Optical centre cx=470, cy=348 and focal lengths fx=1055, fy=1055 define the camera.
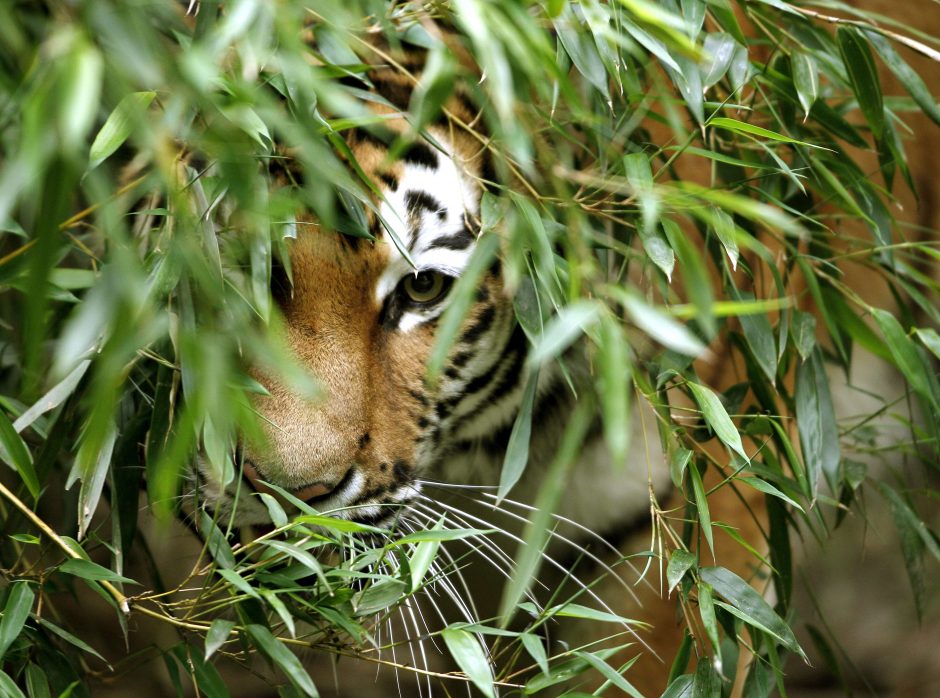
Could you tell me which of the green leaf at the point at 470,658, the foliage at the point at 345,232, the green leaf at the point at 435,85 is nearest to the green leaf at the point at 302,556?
the foliage at the point at 345,232

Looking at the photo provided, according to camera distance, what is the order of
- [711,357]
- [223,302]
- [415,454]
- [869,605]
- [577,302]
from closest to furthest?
[577,302], [223,302], [415,454], [711,357], [869,605]

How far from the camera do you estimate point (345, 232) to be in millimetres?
917

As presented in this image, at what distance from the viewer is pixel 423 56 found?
3.94 ft

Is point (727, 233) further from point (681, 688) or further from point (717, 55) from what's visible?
point (681, 688)

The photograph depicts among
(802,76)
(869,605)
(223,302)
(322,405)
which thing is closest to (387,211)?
(322,405)

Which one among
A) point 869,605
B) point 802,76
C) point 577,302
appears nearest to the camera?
point 577,302

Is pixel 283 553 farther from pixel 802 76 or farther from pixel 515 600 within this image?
pixel 802 76

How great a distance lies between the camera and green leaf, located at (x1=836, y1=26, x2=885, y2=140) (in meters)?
1.00

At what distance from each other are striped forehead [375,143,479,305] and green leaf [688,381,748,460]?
304 mm

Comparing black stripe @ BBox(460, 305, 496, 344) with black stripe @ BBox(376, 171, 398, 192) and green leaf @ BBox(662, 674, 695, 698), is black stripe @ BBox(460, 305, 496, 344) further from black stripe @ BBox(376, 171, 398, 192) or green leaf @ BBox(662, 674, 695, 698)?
green leaf @ BBox(662, 674, 695, 698)

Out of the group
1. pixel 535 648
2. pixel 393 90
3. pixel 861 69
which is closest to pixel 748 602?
pixel 535 648

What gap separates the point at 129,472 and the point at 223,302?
352 mm

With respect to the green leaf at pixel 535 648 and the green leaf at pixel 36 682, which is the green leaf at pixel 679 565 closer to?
the green leaf at pixel 535 648

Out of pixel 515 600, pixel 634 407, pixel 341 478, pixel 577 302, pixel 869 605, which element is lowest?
pixel 869 605
